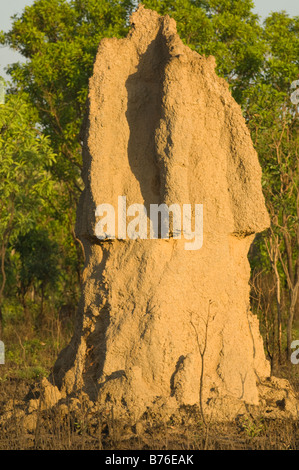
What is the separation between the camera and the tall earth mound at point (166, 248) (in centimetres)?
607

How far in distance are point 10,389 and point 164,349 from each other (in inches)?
108

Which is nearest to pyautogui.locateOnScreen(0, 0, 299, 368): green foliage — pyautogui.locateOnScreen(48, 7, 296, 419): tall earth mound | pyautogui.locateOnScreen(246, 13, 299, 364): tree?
pyautogui.locateOnScreen(246, 13, 299, 364): tree

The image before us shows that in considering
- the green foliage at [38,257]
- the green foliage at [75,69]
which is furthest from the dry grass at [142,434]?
the green foliage at [38,257]

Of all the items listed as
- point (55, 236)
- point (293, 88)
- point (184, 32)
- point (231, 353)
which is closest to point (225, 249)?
point (231, 353)

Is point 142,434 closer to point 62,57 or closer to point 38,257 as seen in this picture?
point 38,257

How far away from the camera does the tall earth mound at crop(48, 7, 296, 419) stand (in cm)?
607

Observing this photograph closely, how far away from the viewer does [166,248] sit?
21.0 feet

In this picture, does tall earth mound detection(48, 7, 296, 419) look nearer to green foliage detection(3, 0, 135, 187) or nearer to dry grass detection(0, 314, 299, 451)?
dry grass detection(0, 314, 299, 451)

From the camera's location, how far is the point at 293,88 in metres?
12.7

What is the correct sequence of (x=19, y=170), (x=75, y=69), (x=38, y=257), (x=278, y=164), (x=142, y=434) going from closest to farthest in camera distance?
(x=142, y=434) < (x=278, y=164) < (x=19, y=170) < (x=75, y=69) < (x=38, y=257)

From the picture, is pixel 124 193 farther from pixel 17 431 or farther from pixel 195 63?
pixel 17 431

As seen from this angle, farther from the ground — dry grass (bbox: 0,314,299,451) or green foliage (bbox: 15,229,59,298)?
green foliage (bbox: 15,229,59,298)

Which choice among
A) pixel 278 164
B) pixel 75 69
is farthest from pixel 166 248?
pixel 75 69

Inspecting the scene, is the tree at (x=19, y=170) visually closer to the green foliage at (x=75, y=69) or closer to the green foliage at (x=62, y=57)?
the green foliage at (x=75, y=69)
